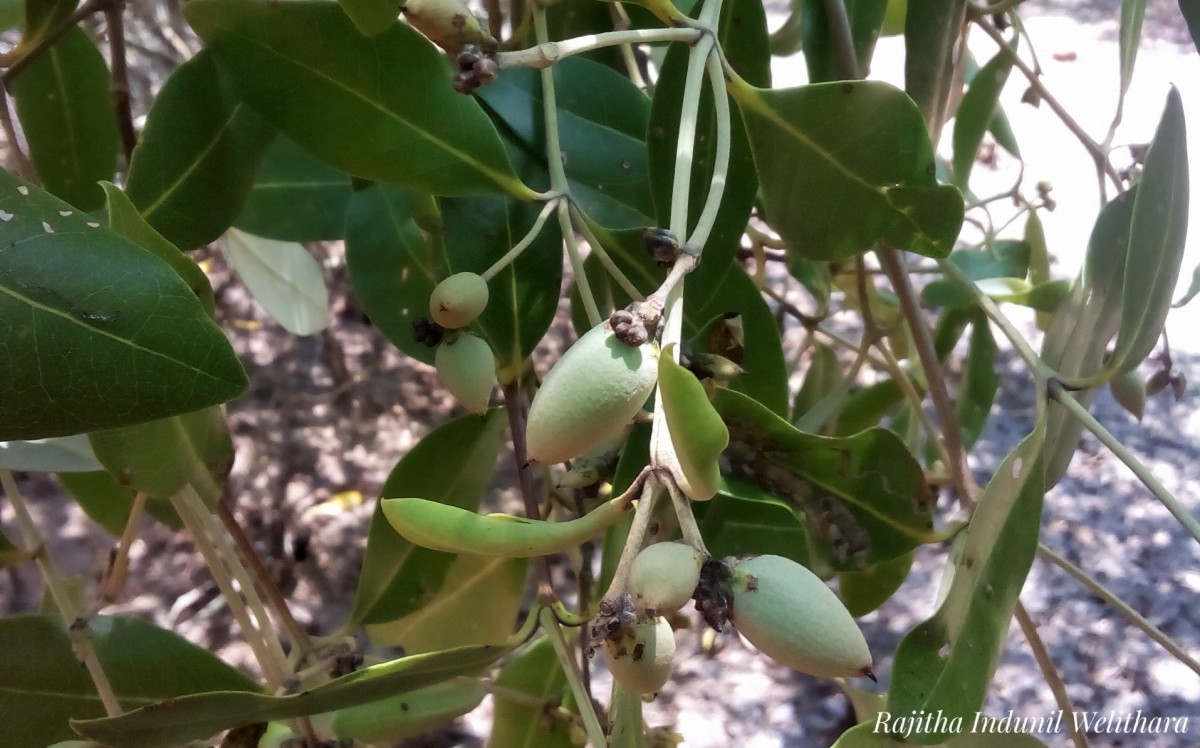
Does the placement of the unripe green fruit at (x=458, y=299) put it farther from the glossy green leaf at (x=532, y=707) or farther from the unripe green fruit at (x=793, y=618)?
the glossy green leaf at (x=532, y=707)

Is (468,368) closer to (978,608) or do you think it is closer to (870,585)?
(978,608)

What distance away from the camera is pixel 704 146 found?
427mm

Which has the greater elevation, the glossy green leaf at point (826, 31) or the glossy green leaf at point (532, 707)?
the glossy green leaf at point (826, 31)

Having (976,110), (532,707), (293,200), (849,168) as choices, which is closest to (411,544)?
(532,707)

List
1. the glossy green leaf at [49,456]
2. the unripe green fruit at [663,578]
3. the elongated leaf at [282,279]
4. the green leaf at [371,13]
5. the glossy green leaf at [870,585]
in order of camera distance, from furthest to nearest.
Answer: the elongated leaf at [282,279] → the glossy green leaf at [870,585] → the glossy green leaf at [49,456] → the green leaf at [371,13] → the unripe green fruit at [663,578]

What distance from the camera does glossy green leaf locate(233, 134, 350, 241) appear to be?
20.4 inches

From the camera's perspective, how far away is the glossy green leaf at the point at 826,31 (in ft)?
1.48

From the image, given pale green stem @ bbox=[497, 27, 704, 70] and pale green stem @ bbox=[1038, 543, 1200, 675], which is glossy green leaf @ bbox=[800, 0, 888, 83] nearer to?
pale green stem @ bbox=[497, 27, 704, 70]

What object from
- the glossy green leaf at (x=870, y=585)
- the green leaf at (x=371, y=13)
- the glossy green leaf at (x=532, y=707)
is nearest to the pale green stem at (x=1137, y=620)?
the glossy green leaf at (x=870, y=585)

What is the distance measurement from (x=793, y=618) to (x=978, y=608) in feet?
0.53

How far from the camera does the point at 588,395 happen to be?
0.24 m

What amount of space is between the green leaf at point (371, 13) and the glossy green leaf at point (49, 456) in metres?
0.28

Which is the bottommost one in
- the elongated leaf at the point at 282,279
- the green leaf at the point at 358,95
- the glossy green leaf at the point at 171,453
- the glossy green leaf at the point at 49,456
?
the elongated leaf at the point at 282,279

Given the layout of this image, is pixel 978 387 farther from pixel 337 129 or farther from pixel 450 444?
pixel 337 129
